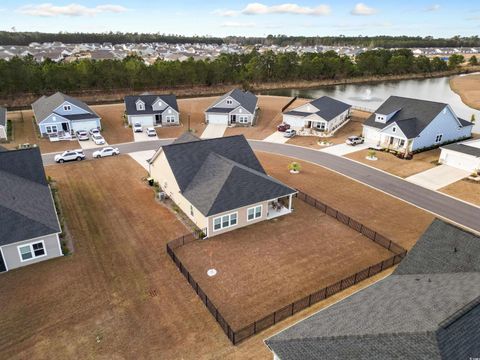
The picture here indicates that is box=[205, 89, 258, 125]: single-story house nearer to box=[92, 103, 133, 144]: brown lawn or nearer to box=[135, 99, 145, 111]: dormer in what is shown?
box=[135, 99, 145, 111]: dormer

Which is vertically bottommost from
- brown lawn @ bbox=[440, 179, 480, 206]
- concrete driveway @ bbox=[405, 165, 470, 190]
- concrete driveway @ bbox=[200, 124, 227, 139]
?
brown lawn @ bbox=[440, 179, 480, 206]

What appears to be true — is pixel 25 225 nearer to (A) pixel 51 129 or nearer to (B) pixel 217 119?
(A) pixel 51 129

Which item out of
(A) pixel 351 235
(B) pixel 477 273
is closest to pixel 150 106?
(A) pixel 351 235

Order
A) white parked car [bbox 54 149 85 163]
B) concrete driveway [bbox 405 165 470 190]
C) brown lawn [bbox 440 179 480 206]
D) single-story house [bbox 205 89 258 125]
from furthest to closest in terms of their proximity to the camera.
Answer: single-story house [bbox 205 89 258 125] → white parked car [bbox 54 149 85 163] → concrete driveway [bbox 405 165 470 190] → brown lawn [bbox 440 179 480 206]

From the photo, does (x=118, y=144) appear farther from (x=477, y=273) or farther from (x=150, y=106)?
(x=477, y=273)

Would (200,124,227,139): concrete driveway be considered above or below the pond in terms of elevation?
below

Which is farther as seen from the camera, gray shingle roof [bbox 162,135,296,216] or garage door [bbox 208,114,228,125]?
garage door [bbox 208,114,228,125]

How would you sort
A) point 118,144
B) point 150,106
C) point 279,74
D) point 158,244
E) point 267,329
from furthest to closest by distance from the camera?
point 279,74 → point 150,106 → point 118,144 → point 158,244 → point 267,329

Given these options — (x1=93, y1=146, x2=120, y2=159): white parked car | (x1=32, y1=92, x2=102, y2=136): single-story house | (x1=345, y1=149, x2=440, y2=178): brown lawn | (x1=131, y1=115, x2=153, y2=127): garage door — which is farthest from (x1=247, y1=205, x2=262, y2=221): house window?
(x1=32, y1=92, x2=102, y2=136): single-story house
